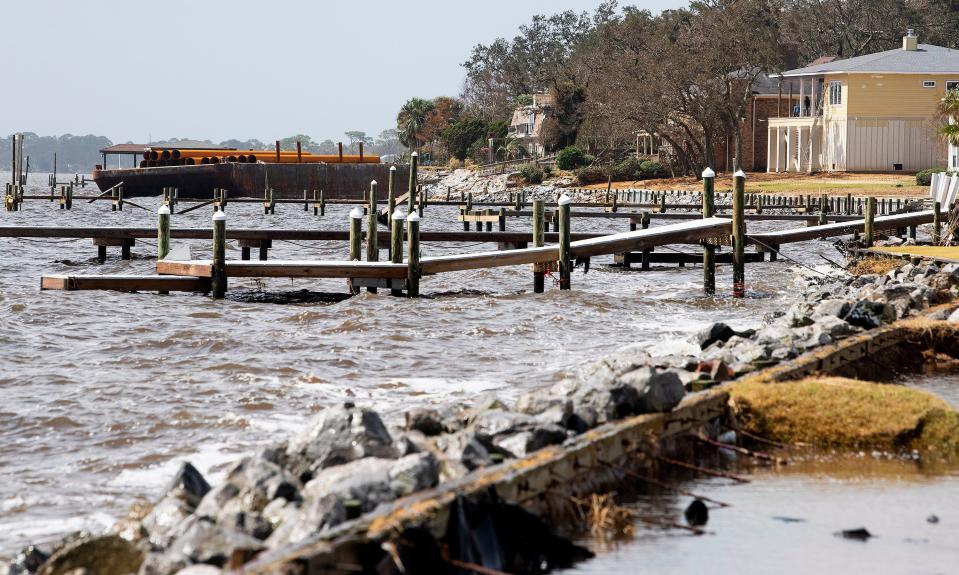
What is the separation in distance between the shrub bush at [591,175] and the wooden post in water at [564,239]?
6442 cm

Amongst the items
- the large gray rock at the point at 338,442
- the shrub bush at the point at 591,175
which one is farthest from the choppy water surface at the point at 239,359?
the shrub bush at the point at 591,175

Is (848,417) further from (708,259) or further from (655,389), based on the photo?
(708,259)

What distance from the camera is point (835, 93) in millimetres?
71125

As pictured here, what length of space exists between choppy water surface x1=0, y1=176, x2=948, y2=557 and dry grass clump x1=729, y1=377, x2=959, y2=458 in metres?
1.52

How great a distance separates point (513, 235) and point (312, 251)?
10.5m

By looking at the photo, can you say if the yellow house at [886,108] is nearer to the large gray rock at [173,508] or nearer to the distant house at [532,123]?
the distant house at [532,123]

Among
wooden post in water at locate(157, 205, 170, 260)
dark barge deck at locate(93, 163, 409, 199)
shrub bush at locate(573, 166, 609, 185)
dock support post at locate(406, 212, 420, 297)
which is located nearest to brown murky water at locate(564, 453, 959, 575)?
dock support post at locate(406, 212, 420, 297)

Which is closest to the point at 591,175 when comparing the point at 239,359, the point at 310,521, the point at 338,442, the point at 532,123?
the point at 532,123

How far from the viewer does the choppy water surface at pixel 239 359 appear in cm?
1041

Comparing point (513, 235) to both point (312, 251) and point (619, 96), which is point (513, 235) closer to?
point (312, 251)

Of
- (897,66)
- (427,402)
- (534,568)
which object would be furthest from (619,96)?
(534,568)

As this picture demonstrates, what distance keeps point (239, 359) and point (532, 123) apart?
105250 mm

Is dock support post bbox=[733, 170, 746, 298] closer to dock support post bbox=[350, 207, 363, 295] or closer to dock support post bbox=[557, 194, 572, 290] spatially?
dock support post bbox=[557, 194, 572, 290]

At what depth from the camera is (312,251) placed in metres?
38.6
